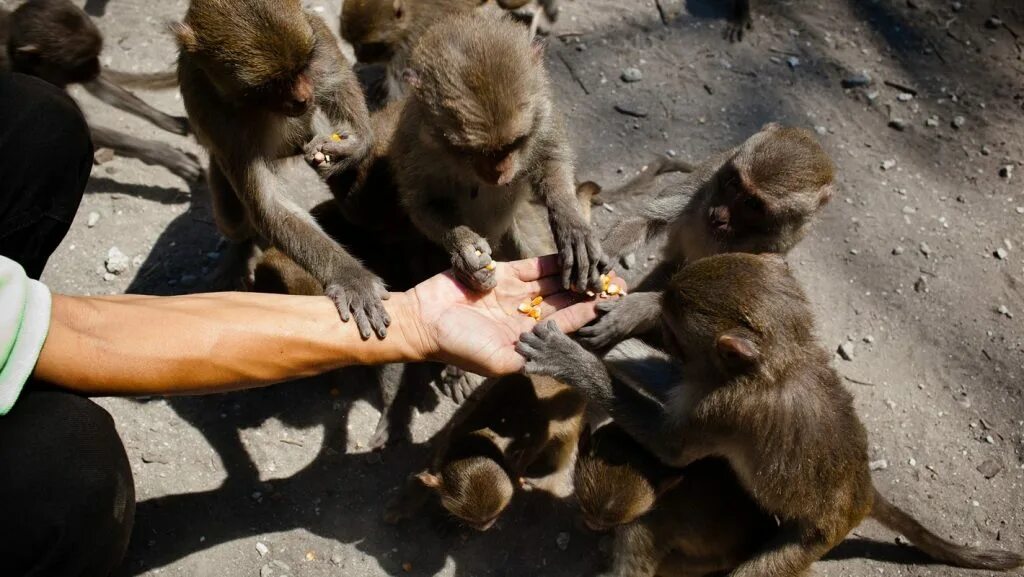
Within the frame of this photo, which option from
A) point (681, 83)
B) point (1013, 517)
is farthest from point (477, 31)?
point (1013, 517)

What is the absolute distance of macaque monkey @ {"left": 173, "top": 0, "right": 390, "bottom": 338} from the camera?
4.18 m

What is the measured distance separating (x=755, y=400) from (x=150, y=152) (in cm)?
545

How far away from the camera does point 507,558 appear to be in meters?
4.94

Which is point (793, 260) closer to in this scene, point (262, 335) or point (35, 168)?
point (262, 335)

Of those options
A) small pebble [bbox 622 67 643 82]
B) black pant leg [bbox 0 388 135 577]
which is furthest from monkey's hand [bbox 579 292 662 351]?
small pebble [bbox 622 67 643 82]

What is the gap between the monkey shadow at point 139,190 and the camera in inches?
261

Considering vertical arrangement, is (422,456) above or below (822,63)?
below

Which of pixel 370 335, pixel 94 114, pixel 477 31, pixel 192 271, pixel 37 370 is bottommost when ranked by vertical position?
pixel 192 271

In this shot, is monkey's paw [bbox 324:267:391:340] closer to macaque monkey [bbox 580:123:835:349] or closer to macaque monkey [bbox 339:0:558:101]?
macaque monkey [bbox 580:123:835:349]

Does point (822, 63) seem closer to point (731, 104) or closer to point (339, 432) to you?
point (731, 104)

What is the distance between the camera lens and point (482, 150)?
167 inches

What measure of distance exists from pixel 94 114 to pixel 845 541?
7.14m

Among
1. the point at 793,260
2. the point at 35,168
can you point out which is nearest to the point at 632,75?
the point at 793,260

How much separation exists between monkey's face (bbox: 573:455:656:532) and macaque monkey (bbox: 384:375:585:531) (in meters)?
0.55
